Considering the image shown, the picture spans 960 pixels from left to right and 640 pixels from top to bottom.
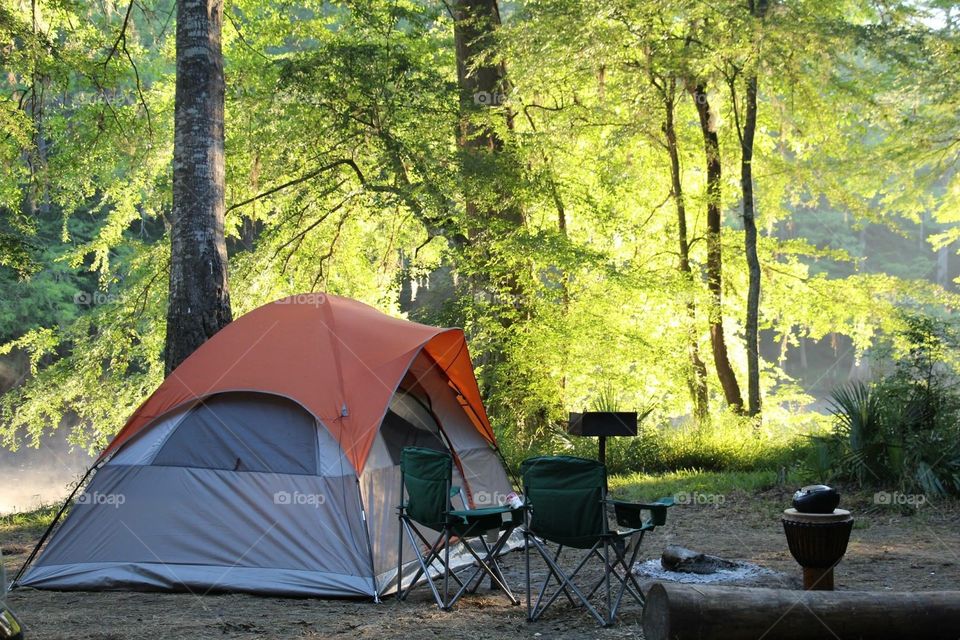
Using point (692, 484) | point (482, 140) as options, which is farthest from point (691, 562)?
point (482, 140)

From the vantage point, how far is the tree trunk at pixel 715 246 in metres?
14.5

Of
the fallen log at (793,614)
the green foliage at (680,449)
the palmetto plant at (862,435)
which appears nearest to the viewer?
the fallen log at (793,614)

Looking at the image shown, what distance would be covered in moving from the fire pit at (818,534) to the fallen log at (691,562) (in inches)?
23.4

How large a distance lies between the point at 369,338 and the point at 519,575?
1942 mm

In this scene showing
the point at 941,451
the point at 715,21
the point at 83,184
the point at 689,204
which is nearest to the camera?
the point at 941,451

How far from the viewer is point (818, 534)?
4.98 meters

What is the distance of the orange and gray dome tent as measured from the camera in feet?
17.9

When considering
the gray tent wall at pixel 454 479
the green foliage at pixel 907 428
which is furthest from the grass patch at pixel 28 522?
the green foliage at pixel 907 428

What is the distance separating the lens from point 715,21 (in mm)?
12492

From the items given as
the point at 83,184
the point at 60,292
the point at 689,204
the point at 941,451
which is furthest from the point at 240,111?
the point at 60,292

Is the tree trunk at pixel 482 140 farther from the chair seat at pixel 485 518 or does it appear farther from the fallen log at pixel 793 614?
the fallen log at pixel 793 614

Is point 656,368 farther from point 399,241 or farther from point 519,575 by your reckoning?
point 519,575

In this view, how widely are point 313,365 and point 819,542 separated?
3.33m

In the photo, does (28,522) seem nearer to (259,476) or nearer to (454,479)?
(259,476)
